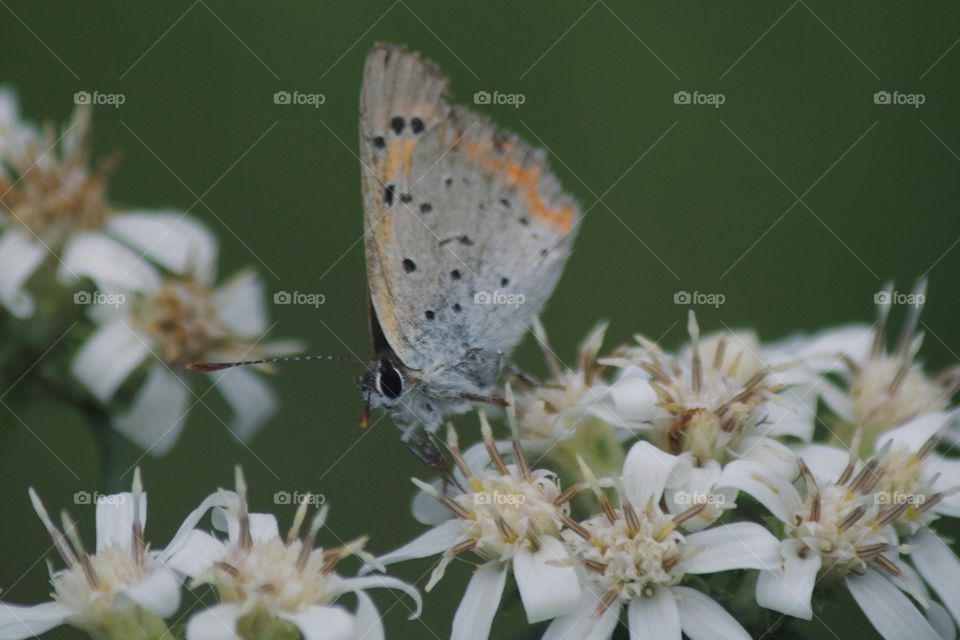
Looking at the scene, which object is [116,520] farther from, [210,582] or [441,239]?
[441,239]

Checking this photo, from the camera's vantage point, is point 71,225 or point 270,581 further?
point 71,225

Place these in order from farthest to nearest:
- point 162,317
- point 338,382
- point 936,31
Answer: point 936,31, point 338,382, point 162,317

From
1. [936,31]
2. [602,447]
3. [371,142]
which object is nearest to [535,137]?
[936,31]

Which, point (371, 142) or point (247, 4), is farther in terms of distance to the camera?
point (247, 4)

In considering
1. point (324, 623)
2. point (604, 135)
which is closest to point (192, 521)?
point (324, 623)

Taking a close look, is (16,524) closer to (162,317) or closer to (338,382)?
(162,317)

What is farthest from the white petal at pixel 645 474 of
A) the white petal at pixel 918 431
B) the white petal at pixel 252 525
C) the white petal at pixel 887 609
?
the white petal at pixel 252 525

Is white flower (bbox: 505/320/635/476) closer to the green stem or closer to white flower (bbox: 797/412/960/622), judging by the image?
white flower (bbox: 797/412/960/622)
